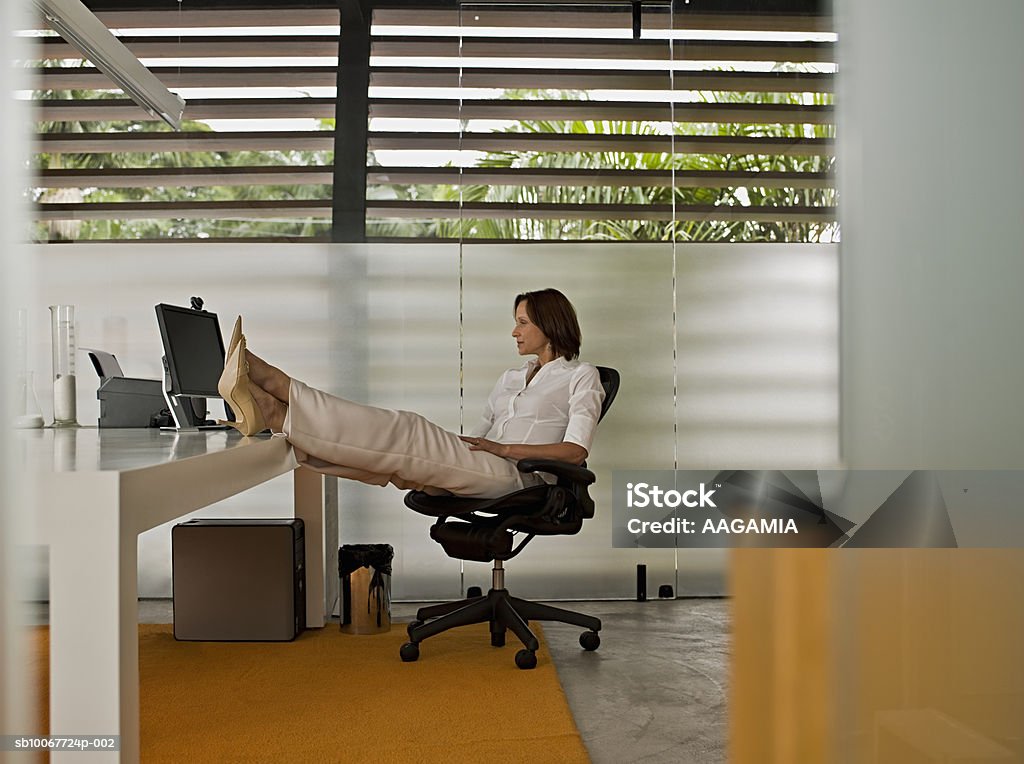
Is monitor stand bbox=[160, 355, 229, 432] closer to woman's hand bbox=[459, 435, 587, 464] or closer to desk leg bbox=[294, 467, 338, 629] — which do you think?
desk leg bbox=[294, 467, 338, 629]

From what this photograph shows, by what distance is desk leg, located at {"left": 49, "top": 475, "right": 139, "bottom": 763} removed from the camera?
37.5 inches

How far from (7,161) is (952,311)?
0.76 metres

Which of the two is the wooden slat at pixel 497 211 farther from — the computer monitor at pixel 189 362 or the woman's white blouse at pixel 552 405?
the computer monitor at pixel 189 362

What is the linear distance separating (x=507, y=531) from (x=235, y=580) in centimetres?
111

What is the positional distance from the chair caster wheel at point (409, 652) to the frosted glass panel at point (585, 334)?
113 centimetres

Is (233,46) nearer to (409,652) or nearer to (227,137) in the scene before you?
(227,137)

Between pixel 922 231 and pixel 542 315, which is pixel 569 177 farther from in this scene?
pixel 922 231

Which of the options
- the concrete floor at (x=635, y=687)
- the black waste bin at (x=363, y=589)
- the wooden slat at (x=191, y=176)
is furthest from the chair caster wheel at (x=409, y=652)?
the wooden slat at (x=191, y=176)

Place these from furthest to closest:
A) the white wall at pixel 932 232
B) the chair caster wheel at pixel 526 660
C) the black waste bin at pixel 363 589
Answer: the black waste bin at pixel 363 589 < the chair caster wheel at pixel 526 660 < the white wall at pixel 932 232

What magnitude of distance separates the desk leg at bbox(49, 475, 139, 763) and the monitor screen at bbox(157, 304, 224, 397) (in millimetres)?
2093

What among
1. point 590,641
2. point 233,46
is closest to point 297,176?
point 233,46

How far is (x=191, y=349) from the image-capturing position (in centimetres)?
331

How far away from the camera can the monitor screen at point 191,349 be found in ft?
10.1

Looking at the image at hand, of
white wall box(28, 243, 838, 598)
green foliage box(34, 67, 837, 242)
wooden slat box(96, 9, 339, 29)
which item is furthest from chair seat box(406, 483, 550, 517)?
wooden slat box(96, 9, 339, 29)
